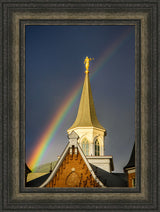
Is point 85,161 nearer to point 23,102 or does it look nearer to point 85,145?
point 85,145

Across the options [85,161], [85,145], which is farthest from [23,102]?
[85,145]

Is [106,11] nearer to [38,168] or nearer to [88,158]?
[38,168]

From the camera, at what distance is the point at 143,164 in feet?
43.1

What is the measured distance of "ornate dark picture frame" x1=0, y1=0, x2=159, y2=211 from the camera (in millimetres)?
12961

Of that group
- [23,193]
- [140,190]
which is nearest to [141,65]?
[140,190]

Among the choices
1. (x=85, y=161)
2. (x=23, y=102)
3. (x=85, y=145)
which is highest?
(x=23, y=102)

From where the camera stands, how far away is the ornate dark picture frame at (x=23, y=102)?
13.0m

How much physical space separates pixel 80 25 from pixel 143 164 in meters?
5.79

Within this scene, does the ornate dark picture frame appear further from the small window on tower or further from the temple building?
the small window on tower

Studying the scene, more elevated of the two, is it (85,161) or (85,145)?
(85,145)

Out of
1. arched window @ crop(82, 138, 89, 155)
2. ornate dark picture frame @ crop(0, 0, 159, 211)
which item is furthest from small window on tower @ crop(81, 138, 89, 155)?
ornate dark picture frame @ crop(0, 0, 159, 211)

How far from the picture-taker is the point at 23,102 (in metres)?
13.6

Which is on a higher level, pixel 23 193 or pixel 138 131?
pixel 138 131

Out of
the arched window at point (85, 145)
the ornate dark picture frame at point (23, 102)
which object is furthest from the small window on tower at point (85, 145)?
the ornate dark picture frame at point (23, 102)
